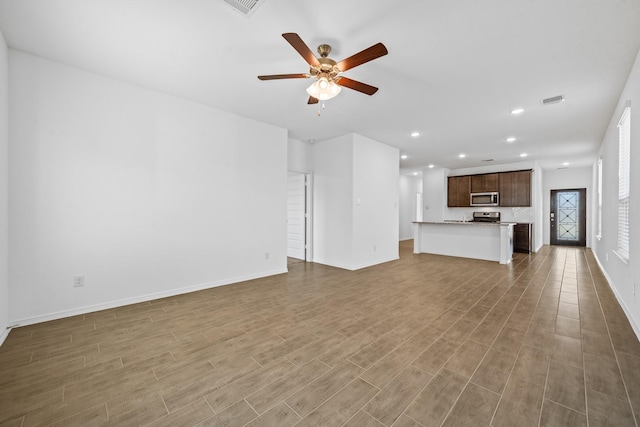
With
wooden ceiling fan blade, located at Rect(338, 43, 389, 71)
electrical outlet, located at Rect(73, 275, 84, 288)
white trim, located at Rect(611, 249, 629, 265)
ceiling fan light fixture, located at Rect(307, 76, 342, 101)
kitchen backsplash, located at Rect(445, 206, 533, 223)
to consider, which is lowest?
electrical outlet, located at Rect(73, 275, 84, 288)

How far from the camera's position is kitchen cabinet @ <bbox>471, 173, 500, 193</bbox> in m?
8.52

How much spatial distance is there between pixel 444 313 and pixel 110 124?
15.2ft

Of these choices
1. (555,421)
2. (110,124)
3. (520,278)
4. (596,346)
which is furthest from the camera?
(520,278)

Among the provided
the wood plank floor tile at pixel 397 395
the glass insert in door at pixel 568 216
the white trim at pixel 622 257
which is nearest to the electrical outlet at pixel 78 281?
the wood plank floor tile at pixel 397 395

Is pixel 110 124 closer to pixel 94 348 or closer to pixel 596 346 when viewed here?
pixel 94 348

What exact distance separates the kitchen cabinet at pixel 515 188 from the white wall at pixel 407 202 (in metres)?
3.56

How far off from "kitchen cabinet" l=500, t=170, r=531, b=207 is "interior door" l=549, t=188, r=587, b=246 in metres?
2.54

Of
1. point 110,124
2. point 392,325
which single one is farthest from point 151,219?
point 392,325

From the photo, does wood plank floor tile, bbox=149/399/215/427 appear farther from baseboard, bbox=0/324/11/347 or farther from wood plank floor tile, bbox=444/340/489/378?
baseboard, bbox=0/324/11/347

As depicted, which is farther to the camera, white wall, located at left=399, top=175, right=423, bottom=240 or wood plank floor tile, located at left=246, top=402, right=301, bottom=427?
white wall, located at left=399, top=175, right=423, bottom=240

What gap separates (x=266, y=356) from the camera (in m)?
2.22

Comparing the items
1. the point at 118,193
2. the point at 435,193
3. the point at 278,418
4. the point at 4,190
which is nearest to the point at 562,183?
the point at 435,193

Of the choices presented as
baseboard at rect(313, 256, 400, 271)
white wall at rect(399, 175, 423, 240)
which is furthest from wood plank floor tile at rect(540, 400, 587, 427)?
white wall at rect(399, 175, 423, 240)

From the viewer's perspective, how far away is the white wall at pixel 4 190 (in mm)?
2512
